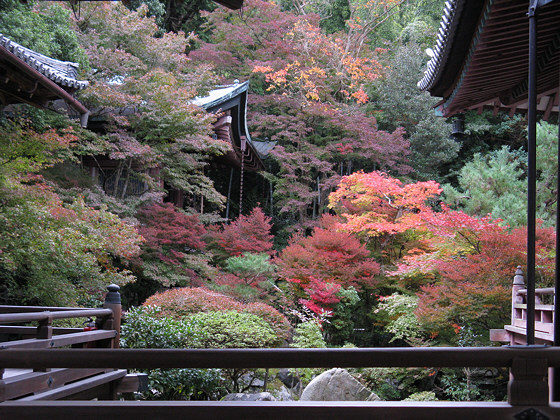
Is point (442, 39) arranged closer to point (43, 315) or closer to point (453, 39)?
point (453, 39)

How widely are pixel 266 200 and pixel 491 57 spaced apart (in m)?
14.5

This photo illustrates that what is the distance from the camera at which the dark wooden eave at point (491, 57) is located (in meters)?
3.08

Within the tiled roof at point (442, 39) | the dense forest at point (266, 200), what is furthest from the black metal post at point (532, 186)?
the dense forest at point (266, 200)

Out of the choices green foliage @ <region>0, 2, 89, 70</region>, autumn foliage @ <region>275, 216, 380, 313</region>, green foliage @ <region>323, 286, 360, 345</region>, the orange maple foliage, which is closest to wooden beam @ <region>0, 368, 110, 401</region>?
green foliage @ <region>0, 2, 89, 70</region>

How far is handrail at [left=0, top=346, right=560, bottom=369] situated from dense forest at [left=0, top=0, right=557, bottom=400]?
3.04m

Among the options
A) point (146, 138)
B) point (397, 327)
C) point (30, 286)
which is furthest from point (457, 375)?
point (146, 138)

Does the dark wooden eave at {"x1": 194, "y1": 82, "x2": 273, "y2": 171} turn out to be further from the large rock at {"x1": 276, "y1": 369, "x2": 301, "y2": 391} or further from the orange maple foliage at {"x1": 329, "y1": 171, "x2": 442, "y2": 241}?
the large rock at {"x1": 276, "y1": 369, "x2": 301, "y2": 391}

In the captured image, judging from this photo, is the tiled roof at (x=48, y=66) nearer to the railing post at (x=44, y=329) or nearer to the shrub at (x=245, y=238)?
the railing post at (x=44, y=329)

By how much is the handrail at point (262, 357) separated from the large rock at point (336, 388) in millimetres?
5743

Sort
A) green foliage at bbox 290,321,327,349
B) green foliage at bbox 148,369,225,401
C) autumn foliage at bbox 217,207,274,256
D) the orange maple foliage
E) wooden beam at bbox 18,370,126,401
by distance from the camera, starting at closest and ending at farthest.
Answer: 1. wooden beam at bbox 18,370,126,401
2. green foliage at bbox 148,369,225,401
3. green foliage at bbox 290,321,327,349
4. the orange maple foliage
5. autumn foliage at bbox 217,207,274,256

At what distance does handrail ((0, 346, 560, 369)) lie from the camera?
2156 millimetres

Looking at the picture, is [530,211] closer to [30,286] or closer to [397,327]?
[30,286]

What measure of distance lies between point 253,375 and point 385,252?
16.6ft

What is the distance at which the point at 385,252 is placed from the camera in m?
12.1
